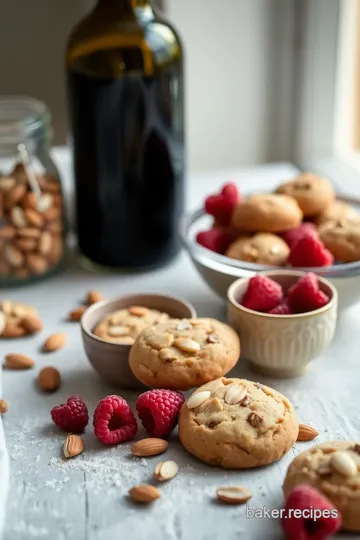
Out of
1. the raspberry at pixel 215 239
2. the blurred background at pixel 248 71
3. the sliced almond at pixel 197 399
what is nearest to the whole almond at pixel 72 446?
the sliced almond at pixel 197 399

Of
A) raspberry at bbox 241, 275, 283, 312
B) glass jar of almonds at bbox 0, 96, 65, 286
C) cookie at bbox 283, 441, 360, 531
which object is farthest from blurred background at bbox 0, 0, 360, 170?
cookie at bbox 283, 441, 360, 531

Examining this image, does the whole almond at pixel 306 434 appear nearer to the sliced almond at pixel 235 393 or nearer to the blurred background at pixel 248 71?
the sliced almond at pixel 235 393

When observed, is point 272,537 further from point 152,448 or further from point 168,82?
point 168,82

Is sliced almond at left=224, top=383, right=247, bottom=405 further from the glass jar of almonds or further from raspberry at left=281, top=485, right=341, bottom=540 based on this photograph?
the glass jar of almonds

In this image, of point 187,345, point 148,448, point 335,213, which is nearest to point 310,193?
point 335,213

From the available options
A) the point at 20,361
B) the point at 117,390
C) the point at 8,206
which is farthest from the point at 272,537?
the point at 8,206
